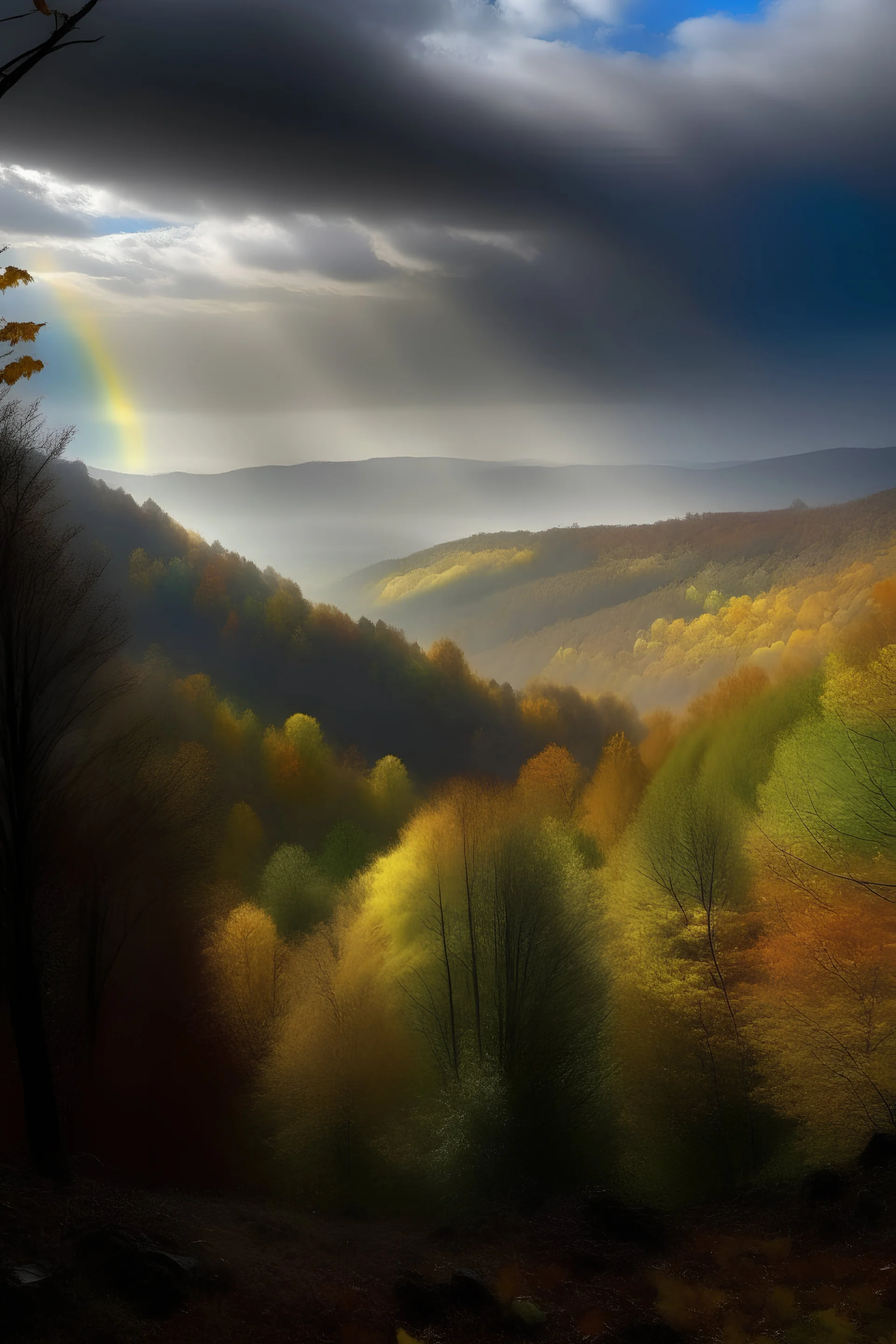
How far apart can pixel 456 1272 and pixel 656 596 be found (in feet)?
507

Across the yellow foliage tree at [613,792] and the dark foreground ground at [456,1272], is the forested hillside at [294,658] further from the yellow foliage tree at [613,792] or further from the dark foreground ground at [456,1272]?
the dark foreground ground at [456,1272]

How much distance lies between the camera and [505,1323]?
43.8 feet

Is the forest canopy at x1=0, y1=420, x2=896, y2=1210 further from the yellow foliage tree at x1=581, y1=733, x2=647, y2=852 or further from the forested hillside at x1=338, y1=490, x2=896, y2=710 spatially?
the forested hillside at x1=338, y1=490, x2=896, y2=710

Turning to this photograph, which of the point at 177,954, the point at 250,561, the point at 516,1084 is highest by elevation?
the point at 250,561

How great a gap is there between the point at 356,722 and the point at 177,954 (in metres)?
45.1

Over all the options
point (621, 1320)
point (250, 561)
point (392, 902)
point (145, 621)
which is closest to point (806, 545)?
point (250, 561)

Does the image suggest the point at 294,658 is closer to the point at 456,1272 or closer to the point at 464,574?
the point at 456,1272

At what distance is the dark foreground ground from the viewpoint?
1089cm

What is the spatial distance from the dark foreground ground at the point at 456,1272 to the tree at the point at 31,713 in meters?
1.71

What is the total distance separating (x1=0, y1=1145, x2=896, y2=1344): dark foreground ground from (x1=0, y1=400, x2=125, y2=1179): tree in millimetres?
1706

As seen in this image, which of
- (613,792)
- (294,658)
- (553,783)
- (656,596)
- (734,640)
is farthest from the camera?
(656,596)

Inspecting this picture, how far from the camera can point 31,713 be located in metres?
12.7

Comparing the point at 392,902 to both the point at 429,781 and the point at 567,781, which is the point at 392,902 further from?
the point at 429,781

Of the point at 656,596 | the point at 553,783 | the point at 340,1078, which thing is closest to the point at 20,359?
the point at 340,1078
